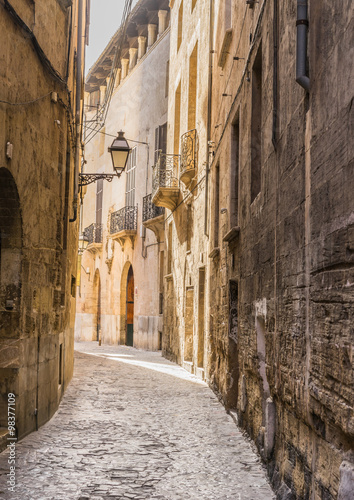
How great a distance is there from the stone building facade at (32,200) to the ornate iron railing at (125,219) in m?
15.7

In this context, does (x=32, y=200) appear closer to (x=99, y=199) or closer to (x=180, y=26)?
(x=180, y=26)

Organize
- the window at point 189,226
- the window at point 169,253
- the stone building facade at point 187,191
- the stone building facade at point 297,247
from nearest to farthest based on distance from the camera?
the stone building facade at point 297,247 < the stone building facade at point 187,191 < the window at point 189,226 < the window at point 169,253

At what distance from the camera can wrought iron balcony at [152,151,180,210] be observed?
58.6 feet

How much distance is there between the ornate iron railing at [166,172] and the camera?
720 inches

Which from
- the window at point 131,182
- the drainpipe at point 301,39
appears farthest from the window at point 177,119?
the drainpipe at point 301,39

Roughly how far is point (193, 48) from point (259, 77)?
9.33 metres

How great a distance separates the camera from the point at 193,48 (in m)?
16.2

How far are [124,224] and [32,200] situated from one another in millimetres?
17963

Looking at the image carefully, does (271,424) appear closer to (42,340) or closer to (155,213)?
(42,340)

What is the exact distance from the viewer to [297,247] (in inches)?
178

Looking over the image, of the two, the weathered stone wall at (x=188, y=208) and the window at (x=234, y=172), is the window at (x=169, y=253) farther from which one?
the window at (x=234, y=172)

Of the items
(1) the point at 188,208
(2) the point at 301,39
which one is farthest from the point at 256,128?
(1) the point at 188,208

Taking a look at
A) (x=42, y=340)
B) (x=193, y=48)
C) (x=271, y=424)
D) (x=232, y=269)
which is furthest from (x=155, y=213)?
(x=271, y=424)

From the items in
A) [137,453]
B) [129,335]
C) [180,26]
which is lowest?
[137,453]
